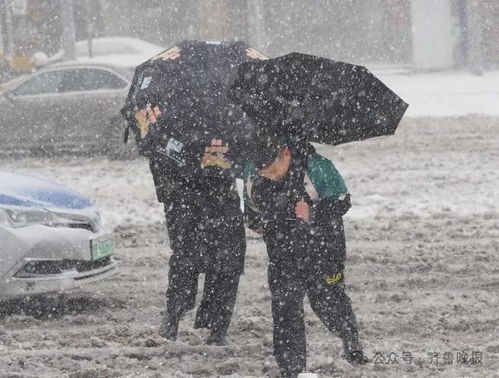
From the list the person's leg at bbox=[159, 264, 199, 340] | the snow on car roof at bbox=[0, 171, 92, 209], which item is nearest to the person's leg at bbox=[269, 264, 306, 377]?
the person's leg at bbox=[159, 264, 199, 340]

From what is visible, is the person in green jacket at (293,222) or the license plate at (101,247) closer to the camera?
the person in green jacket at (293,222)

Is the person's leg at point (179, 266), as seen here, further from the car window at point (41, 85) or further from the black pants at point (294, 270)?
the car window at point (41, 85)

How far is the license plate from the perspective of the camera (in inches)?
284

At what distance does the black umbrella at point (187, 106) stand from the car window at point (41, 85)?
10522mm

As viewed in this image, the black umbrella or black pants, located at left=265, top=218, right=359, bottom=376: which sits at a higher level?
the black umbrella

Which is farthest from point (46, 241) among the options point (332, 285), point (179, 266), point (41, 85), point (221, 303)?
point (41, 85)

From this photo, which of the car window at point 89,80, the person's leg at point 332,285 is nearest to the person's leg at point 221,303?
the person's leg at point 332,285

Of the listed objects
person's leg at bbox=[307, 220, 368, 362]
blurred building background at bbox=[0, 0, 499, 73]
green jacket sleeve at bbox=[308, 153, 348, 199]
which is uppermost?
green jacket sleeve at bbox=[308, 153, 348, 199]

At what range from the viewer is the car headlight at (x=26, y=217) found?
6922 mm

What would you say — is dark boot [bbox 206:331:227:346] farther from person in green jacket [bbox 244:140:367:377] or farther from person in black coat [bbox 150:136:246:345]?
person in green jacket [bbox 244:140:367:377]

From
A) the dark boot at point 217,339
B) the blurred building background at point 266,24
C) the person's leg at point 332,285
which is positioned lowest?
the blurred building background at point 266,24

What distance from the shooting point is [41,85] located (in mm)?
16375

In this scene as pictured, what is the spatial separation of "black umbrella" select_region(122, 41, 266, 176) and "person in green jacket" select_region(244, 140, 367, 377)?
556mm

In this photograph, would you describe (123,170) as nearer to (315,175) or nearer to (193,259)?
(193,259)
